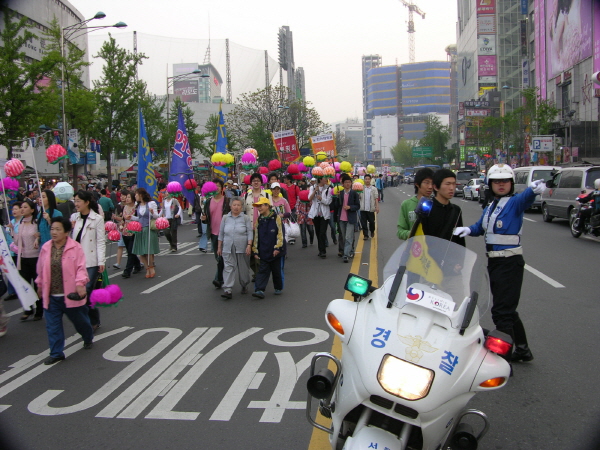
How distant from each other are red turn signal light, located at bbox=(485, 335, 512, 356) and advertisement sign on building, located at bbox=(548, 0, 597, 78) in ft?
133

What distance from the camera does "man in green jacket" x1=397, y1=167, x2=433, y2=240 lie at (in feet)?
17.2

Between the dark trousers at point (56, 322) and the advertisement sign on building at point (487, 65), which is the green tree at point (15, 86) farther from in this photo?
the advertisement sign on building at point (487, 65)

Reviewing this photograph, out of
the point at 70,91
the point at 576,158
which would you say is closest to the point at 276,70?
the point at 576,158

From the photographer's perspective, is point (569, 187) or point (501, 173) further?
point (569, 187)

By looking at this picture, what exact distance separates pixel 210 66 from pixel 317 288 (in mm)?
101419

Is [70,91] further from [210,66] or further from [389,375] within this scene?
[210,66]

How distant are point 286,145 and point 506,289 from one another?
19.0m

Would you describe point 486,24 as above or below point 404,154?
above

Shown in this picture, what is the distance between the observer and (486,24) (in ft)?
238

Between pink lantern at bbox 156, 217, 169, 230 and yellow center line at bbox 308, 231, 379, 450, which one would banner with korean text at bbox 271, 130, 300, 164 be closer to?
yellow center line at bbox 308, 231, 379, 450

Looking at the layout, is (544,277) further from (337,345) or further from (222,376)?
(222,376)

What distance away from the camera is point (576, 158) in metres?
38.1

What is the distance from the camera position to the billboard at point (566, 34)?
37.6m

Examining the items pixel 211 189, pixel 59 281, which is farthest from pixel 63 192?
pixel 59 281
